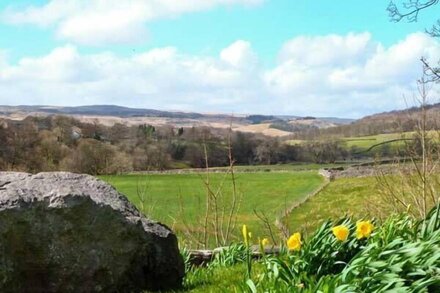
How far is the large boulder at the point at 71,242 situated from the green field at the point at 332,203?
16.8m

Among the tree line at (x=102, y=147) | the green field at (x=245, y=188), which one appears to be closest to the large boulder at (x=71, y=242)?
the tree line at (x=102, y=147)

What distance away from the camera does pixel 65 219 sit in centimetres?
621

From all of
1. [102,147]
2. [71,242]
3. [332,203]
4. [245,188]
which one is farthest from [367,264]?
[245,188]

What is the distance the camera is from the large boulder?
6.06 metres

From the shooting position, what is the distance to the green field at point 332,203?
2708cm

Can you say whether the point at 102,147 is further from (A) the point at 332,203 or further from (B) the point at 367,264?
(B) the point at 367,264

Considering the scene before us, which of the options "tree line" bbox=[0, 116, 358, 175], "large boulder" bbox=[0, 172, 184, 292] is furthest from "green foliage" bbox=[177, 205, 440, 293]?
"tree line" bbox=[0, 116, 358, 175]

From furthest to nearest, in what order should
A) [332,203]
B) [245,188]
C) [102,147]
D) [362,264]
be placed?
1. [245,188]
2. [332,203]
3. [102,147]
4. [362,264]

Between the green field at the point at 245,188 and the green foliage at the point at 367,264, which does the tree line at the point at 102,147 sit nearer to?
the green field at the point at 245,188

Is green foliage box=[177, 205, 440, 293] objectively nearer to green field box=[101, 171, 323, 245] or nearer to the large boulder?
the large boulder

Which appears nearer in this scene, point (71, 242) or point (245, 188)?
point (71, 242)

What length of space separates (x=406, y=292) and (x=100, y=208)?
3559 millimetres

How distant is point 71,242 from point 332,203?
29827mm

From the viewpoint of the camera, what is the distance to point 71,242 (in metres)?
6.23
